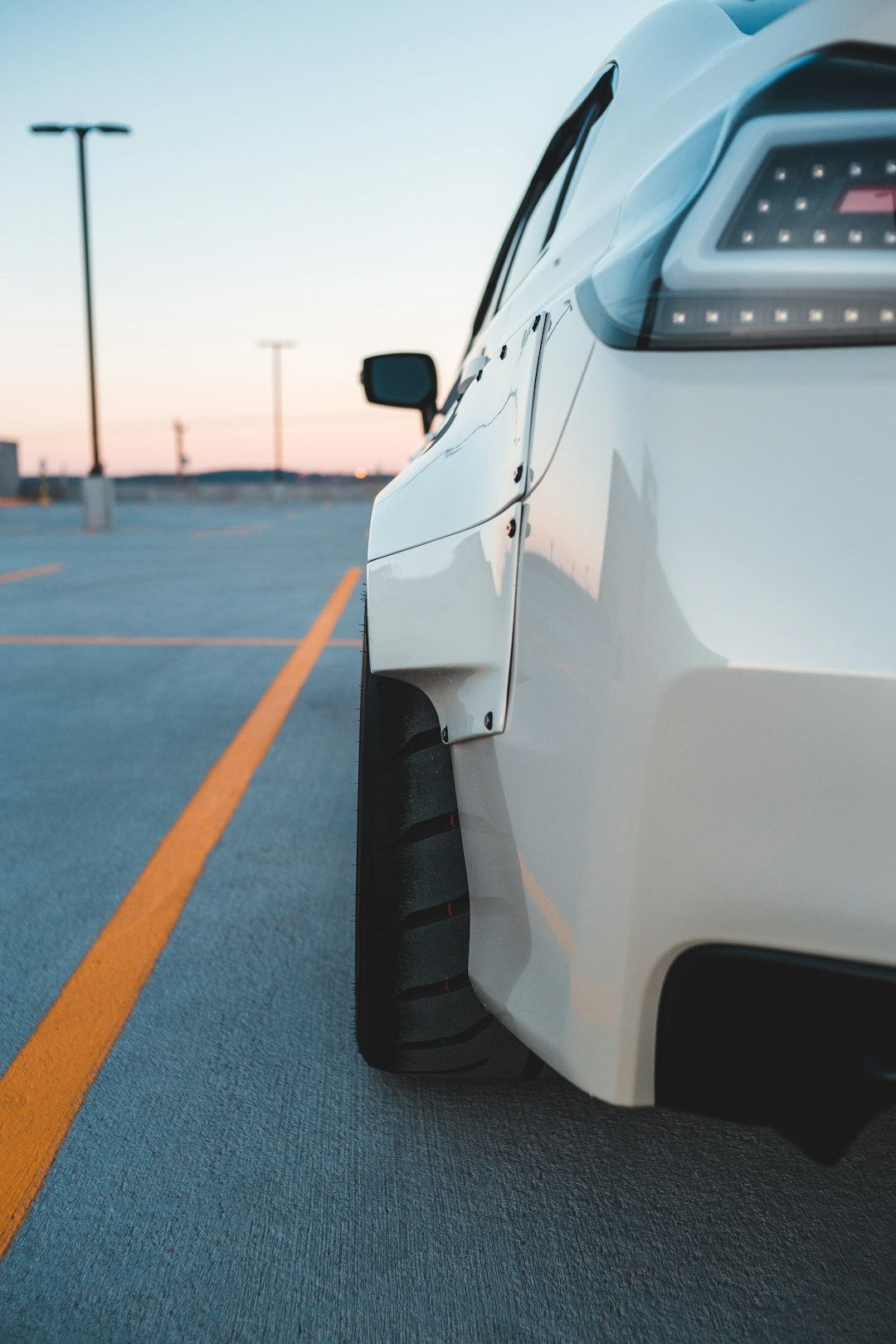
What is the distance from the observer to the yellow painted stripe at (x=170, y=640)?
6789mm

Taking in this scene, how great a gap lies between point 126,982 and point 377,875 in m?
0.94

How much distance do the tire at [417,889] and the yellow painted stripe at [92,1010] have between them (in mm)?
610

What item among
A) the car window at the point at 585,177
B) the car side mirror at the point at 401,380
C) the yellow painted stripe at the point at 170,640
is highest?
the car window at the point at 585,177

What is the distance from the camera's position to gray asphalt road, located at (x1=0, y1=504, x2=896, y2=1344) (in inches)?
55.5

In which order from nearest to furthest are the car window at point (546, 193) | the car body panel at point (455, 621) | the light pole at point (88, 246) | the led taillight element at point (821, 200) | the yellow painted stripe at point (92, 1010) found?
the led taillight element at point (821, 200), the car body panel at point (455, 621), the yellow painted stripe at point (92, 1010), the car window at point (546, 193), the light pole at point (88, 246)

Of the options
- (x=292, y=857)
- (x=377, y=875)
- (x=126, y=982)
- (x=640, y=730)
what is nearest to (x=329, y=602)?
(x=292, y=857)

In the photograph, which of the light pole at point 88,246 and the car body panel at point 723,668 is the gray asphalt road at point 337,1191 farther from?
the light pole at point 88,246

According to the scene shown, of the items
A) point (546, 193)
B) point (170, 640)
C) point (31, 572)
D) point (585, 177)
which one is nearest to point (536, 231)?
point (546, 193)

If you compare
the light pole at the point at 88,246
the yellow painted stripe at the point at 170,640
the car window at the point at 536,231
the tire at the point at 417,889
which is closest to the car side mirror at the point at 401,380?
the car window at the point at 536,231

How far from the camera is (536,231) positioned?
7.91 feet

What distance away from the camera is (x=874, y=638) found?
104cm

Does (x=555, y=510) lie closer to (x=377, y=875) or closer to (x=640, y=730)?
(x=640, y=730)

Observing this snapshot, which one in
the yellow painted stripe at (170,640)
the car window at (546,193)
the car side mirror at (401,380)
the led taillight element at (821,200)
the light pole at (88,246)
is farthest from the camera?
the light pole at (88,246)

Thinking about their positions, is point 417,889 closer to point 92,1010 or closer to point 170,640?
point 92,1010
